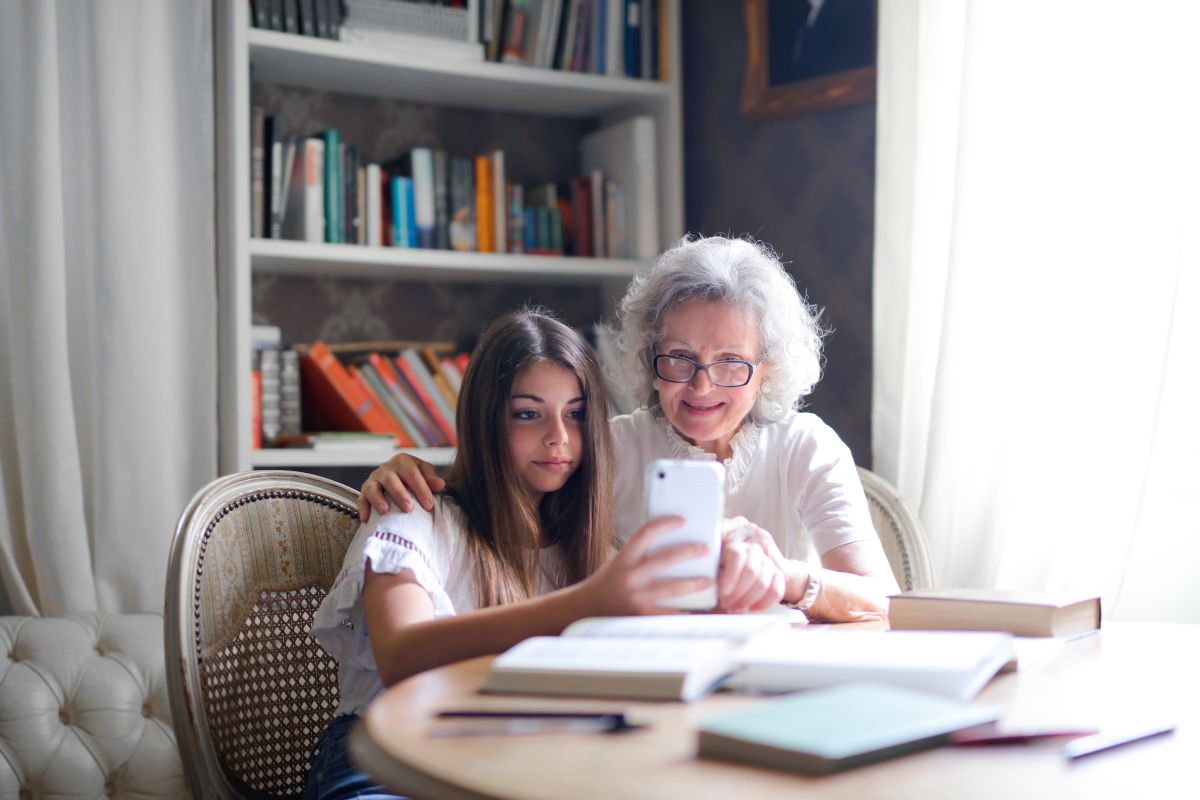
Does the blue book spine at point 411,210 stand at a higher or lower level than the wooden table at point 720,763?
higher

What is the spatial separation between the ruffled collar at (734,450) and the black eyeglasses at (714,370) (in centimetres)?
12

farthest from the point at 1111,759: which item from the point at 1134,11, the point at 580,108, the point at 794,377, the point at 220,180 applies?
the point at 580,108

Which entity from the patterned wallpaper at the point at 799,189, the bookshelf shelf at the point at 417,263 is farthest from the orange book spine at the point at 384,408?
the patterned wallpaper at the point at 799,189

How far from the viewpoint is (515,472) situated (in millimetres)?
1550

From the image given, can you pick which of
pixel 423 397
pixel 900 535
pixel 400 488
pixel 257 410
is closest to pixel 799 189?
pixel 423 397

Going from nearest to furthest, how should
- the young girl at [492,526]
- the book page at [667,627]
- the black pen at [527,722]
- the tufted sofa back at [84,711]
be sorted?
1. the black pen at [527,722]
2. the book page at [667,627]
3. the young girl at [492,526]
4. the tufted sofa back at [84,711]

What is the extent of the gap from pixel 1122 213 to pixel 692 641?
143cm

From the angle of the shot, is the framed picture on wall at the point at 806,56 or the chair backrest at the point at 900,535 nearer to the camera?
the chair backrest at the point at 900,535

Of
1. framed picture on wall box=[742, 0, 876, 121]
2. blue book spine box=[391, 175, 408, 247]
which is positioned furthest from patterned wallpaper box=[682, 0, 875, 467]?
blue book spine box=[391, 175, 408, 247]

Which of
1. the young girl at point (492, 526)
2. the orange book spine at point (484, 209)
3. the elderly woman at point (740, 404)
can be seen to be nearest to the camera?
the young girl at point (492, 526)

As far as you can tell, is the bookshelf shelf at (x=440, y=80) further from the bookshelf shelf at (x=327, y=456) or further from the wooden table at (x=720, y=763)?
the wooden table at (x=720, y=763)

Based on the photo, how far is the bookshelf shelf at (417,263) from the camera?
2.74m

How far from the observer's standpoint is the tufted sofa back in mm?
2152

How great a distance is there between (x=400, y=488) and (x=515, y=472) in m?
0.16
